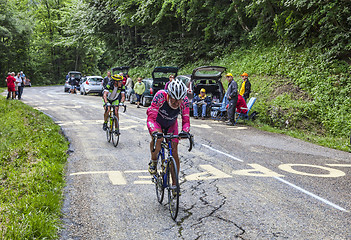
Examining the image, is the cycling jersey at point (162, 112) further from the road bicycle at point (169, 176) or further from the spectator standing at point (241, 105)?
the spectator standing at point (241, 105)

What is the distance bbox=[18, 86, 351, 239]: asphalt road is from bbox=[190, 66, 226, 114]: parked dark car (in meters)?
5.84

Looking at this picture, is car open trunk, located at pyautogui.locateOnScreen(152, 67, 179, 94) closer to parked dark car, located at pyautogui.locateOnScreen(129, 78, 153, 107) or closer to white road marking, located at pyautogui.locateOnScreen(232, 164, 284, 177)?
parked dark car, located at pyautogui.locateOnScreen(129, 78, 153, 107)

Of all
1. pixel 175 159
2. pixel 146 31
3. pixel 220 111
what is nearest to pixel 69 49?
pixel 146 31

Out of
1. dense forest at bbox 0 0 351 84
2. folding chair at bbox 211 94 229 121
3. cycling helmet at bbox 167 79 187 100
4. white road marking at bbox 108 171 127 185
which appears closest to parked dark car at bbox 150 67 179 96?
folding chair at bbox 211 94 229 121

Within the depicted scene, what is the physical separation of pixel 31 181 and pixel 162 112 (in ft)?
9.40

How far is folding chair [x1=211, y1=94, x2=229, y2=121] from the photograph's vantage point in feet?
50.6

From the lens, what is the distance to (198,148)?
32.2 feet

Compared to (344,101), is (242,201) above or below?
below

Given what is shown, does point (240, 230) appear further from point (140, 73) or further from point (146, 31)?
point (146, 31)

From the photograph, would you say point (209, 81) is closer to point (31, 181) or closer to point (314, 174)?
point (314, 174)

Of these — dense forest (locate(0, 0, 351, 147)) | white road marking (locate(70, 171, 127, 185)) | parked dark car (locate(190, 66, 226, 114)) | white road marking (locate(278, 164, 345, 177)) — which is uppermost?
dense forest (locate(0, 0, 351, 147))

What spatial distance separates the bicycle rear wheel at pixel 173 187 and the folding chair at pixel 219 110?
10403 mm

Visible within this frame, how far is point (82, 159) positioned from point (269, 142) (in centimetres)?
568

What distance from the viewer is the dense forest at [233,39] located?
14047 millimetres
